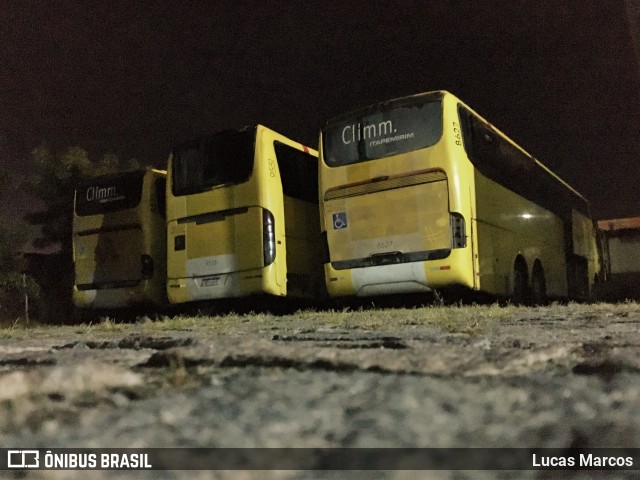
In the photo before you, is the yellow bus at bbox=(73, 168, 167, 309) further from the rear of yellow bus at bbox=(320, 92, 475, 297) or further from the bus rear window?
the rear of yellow bus at bbox=(320, 92, 475, 297)

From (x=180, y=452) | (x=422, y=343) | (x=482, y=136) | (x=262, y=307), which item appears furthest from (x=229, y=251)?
(x=180, y=452)

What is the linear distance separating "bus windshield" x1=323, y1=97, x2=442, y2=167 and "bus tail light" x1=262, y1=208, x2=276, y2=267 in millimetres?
1482

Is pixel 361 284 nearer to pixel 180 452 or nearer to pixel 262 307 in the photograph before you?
pixel 262 307

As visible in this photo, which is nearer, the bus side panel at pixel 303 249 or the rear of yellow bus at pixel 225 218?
Result: the rear of yellow bus at pixel 225 218

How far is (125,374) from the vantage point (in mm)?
2473

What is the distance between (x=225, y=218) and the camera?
1136cm

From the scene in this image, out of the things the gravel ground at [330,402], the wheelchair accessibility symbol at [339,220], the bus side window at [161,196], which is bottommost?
the gravel ground at [330,402]

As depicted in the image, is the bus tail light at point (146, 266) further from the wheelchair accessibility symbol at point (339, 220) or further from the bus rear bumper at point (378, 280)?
the wheelchair accessibility symbol at point (339, 220)

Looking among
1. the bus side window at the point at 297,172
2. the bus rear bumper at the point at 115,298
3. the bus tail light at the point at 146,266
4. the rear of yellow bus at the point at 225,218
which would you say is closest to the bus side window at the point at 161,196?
the bus tail light at the point at 146,266

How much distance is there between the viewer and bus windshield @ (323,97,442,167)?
32.5 ft

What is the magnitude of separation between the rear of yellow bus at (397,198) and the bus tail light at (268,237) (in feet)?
3.05

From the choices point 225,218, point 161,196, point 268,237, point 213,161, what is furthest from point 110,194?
point 268,237

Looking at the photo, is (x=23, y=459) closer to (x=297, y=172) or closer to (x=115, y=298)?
(x=297, y=172)

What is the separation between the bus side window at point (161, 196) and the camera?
13312 millimetres
